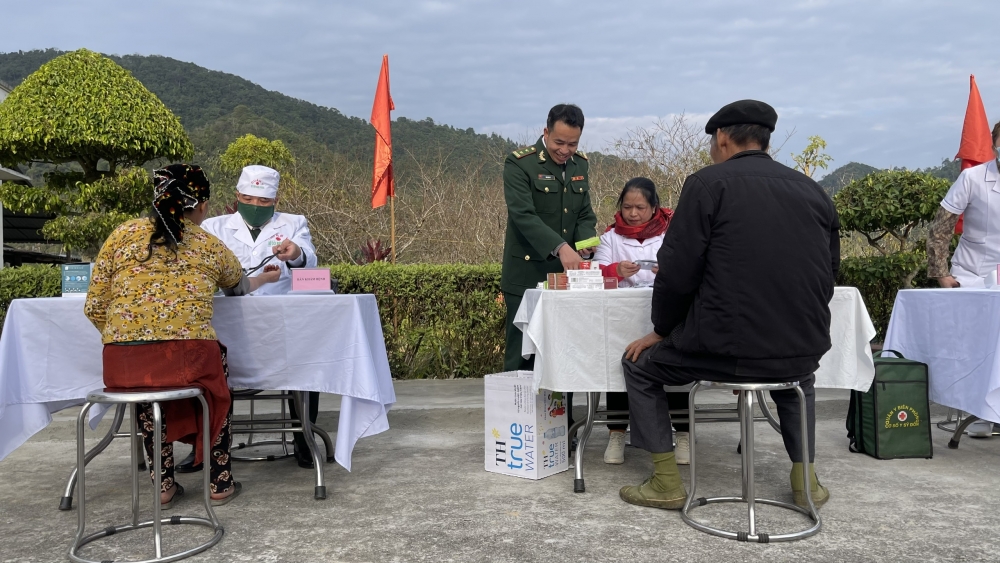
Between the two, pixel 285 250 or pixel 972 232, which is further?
pixel 972 232

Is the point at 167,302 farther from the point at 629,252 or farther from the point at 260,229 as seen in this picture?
the point at 629,252

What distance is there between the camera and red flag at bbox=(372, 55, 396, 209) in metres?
8.26

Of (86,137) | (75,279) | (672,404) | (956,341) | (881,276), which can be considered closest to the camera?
(75,279)

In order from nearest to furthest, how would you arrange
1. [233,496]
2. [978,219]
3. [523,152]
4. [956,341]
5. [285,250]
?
1. [233,496]
2. [956,341]
3. [285,250]
4. [523,152]
5. [978,219]

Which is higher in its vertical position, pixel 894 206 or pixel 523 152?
pixel 523 152

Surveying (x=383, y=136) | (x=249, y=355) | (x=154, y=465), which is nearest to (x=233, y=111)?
(x=383, y=136)

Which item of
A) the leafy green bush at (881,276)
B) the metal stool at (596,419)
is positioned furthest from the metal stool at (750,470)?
the leafy green bush at (881,276)

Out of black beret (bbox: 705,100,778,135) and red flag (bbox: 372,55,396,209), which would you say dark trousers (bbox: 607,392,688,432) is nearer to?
black beret (bbox: 705,100,778,135)

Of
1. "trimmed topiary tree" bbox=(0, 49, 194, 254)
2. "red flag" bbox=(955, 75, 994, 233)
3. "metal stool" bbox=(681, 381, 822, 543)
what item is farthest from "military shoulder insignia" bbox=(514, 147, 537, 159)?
"trimmed topiary tree" bbox=(0, 49, 194, 254)

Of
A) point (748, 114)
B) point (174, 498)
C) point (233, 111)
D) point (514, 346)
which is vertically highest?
point (233, 111)

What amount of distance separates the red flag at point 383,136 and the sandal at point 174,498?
4.96 metres

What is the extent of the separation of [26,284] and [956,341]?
271 inches

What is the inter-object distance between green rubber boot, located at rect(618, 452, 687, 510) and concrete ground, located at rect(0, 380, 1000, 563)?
104 mm

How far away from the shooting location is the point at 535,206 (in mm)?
4824
